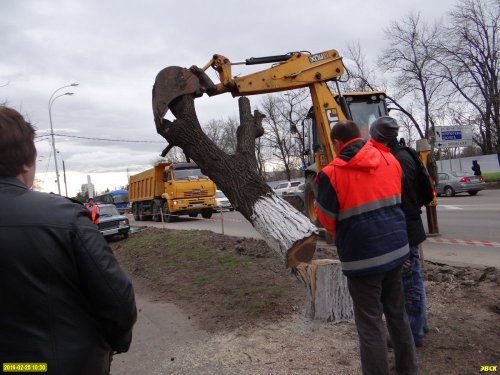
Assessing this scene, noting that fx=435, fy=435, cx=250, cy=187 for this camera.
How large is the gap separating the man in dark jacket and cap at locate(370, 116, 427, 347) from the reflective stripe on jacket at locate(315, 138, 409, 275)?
61 centimetres

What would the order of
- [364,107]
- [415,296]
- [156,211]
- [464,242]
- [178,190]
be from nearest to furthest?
[415,296]
[464,242]
[364,107]
[178,190]
[156,211]

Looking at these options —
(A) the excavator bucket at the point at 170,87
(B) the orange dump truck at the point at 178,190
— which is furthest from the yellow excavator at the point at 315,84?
(B) the orange dump truck at the point at 178,190

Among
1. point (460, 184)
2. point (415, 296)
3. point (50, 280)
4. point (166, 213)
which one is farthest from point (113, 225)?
point (460, 184)

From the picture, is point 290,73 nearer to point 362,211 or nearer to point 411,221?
point 411,221

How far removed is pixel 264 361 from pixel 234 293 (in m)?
2.12

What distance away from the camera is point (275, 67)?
28.3 ft

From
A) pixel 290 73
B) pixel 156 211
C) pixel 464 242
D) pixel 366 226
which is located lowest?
pixel 464 242

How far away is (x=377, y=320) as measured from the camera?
9.53 feet

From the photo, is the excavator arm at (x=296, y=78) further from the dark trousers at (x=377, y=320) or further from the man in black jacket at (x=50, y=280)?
the man in black jacket at (x=50, y=280)

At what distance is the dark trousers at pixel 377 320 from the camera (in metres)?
2.88

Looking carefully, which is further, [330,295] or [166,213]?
[166,213]

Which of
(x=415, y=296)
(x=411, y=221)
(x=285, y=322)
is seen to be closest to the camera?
(x=411, y=221)

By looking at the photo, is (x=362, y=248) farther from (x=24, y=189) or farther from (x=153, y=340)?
(x=153, y=340)

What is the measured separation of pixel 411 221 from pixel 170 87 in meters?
3.44
